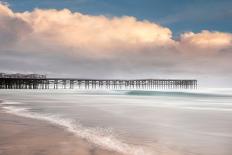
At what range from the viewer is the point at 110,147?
727cm

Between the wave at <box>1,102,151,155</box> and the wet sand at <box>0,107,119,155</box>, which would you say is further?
the wave at <box>1,102,151,155</box>

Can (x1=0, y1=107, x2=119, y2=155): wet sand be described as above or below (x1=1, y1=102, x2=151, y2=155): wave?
above

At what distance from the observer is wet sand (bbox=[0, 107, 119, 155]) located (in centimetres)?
664

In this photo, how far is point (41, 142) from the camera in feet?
24.9

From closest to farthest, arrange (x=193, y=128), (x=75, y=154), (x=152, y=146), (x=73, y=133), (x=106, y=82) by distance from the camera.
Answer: (x=75, y=154), (x=152, y=146), (x=73, y=133), (x=193, y=128), (x=106, y=82)

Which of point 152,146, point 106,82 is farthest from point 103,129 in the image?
point 106,82

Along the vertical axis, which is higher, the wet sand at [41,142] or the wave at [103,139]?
the wet sand at [41,142]

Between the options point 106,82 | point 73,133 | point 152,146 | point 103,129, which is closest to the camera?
point 152,146

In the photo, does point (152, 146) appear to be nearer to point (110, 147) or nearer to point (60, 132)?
point (110, 147)

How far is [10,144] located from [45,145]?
76 centimetres

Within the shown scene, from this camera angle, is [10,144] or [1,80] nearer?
[10,144]

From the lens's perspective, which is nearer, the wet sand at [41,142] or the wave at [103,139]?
the wet sand at [41,142]

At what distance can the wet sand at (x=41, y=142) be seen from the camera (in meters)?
6.64

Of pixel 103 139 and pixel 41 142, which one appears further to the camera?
pixel 103 139
